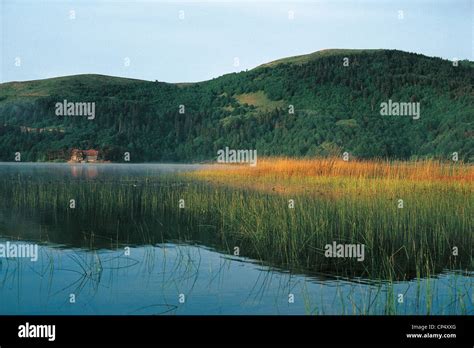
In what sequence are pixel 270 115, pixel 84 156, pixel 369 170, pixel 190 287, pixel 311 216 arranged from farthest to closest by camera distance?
pixel 270 115
pixel 84 156
pixel 369 170
pixel 311 216
pixel 190 287

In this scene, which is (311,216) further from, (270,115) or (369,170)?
(270,115)

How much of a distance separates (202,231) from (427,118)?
4594 cm

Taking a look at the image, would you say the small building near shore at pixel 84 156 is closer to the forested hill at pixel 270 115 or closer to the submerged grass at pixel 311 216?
the forested hill at pixel 270 115

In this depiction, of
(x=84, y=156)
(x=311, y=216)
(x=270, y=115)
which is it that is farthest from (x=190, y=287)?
(x=270, y=115)

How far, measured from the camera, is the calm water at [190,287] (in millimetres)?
8016

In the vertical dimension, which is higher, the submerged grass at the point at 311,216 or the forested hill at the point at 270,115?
the forested hill at the point at 270,115

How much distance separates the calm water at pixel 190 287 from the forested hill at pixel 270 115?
33.5 m

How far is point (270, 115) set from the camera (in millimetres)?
70500

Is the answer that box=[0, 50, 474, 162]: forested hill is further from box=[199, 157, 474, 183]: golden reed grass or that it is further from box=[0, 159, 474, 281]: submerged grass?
Answer: box=[0, 159, 474, 281]: submerged grass

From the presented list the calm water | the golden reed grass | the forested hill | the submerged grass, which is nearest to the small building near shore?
the forested hill

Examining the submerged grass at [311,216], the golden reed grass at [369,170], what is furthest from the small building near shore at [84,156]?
the submerged grass at [311,216]

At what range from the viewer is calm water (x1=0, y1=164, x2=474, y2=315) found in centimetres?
802

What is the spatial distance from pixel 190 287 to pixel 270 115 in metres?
62.2
